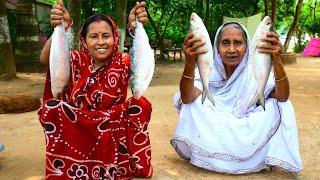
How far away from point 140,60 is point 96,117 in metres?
0.54

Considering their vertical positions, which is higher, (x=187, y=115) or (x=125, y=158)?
(x=187, y=115)

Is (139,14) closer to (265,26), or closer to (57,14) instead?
(57,14)

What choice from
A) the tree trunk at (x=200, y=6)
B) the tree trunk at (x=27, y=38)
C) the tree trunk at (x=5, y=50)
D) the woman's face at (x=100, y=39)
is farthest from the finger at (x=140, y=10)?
the tree trunk at (x=200, y=6)

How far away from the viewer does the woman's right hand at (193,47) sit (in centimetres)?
327

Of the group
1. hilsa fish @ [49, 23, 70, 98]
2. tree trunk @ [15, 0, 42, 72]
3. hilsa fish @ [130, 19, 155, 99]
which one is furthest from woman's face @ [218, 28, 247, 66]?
tree trunk @ [15, 0, 42, 72]

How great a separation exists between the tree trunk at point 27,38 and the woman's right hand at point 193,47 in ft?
31.2

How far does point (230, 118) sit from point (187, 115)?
0.37 m

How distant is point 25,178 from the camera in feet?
12.4

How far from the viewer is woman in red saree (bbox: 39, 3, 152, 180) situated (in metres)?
3.39

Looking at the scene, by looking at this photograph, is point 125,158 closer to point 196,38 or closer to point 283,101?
point 196,38

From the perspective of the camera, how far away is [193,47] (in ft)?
10.9

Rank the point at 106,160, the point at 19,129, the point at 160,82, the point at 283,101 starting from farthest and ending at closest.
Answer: the point at 160,82, the point at 19,129, the point at 283,101, the point at 106,160

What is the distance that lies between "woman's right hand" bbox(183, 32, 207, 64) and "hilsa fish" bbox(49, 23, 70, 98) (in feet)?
2.84

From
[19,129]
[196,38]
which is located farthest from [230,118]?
[19,129]
